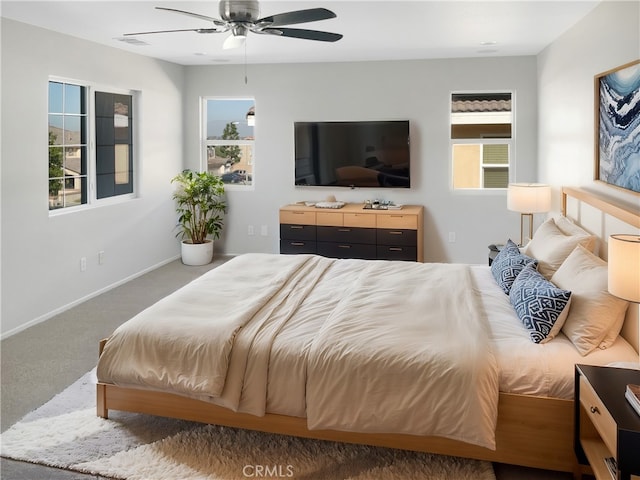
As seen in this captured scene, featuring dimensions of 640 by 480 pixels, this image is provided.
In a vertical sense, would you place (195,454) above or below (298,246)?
below

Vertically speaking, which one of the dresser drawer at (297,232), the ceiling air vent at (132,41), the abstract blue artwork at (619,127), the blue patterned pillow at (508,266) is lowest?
the blue patterned pillow at (508,266)

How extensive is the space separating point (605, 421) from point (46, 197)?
175 inches

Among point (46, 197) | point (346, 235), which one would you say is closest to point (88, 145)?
point (46, 197)

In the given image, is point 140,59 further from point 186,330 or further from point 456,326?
point 456,326

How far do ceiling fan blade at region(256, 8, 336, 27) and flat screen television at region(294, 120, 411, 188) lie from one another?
3.33 meters

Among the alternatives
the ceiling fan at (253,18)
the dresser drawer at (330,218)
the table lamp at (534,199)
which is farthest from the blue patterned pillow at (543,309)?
the dresser drawer at (330,218)

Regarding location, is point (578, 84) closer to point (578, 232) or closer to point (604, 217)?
point (578, 232)

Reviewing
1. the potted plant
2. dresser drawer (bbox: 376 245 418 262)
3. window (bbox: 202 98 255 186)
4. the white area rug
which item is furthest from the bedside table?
window (bbox: 202 98 255 186)

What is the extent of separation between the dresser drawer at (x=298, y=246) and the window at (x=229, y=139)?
115cm

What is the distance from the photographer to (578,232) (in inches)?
141

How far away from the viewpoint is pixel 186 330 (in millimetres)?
2768

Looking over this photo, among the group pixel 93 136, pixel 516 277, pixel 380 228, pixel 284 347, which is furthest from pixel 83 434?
pixel 380 228

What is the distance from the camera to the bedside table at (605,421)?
68.8 inches

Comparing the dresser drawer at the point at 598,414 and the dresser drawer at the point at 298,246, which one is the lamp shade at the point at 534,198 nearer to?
the dresser drawer at the point at 298,246
